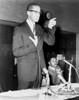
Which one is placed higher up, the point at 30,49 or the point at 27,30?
the point at 27,30

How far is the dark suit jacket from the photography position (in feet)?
5.97

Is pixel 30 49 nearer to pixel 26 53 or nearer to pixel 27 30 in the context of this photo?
pixel 26 53

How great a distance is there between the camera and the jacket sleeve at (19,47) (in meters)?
1.79

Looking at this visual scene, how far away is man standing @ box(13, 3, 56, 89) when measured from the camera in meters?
1.83

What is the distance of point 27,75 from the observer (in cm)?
188

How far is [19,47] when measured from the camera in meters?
1.81

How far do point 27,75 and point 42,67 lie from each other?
0.19 metres

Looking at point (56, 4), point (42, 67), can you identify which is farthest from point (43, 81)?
point (56, 4)

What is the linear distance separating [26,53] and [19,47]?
84mm

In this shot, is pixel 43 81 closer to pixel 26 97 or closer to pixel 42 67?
pixel 42 67

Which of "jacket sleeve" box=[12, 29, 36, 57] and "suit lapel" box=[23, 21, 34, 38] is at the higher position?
"suit lapel" box=[23, 21, 34, 38]

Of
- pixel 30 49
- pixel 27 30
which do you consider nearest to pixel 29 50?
pixel 30 49

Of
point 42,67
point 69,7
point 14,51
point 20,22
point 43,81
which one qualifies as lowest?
point 43,81

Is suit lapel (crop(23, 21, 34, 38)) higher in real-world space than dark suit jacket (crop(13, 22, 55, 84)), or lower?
higher
